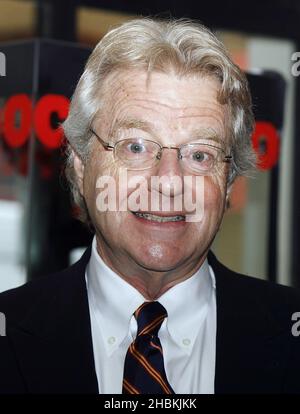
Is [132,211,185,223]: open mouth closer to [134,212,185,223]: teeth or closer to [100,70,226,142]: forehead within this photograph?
[134,212,185,223]: teeth

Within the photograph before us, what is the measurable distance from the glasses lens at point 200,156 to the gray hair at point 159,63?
80 mm

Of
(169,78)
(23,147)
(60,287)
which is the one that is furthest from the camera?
(23,147)

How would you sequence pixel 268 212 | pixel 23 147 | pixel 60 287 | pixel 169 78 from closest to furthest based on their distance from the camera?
pixel 169 78
pixel 60 287
pixel 23 147
pixel 268 212

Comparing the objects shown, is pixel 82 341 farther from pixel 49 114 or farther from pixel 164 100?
pixel 49 114

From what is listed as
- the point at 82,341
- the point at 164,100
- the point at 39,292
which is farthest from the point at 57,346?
the point at 164,100

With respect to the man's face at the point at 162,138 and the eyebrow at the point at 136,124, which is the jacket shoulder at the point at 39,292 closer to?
the man's face at the point at 162,138

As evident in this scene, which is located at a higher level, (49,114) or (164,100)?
(164,100)

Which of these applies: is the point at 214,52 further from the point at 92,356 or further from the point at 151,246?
the point at 92,356

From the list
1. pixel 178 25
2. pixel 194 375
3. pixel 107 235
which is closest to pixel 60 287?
pixel 107 235

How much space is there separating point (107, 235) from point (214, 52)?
44 cm

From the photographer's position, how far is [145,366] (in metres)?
1.33

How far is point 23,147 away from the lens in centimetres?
199

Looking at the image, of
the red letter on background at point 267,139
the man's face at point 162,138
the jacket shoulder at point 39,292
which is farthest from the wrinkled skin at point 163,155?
the red letter on background at point 267,139

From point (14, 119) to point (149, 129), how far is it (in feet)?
2.42
